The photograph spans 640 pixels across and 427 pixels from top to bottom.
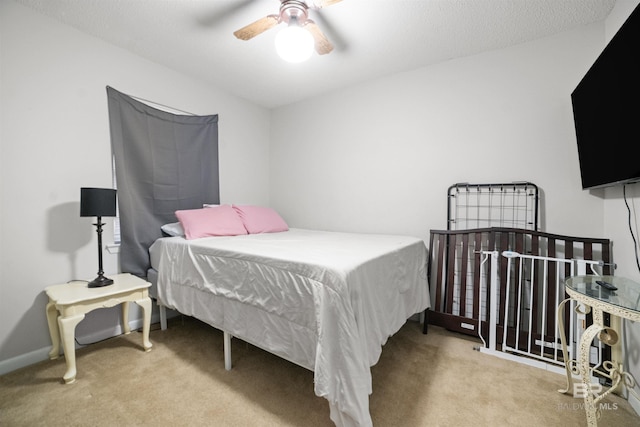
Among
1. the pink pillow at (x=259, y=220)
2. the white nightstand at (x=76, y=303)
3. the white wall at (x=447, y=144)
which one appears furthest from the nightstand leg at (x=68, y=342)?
the white wall at (x=447, y=144)

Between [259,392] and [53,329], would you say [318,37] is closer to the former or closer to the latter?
[259,392]

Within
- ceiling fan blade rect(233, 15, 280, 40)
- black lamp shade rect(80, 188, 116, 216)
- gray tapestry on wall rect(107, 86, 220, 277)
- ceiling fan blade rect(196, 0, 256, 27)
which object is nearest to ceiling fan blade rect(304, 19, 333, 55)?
ceiling fan blade rect(233, 15, 280, 40)

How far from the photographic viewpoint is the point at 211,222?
95.3 inches

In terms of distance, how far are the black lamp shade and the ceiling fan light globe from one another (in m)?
1.56

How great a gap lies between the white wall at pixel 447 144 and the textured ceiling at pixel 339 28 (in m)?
0.19

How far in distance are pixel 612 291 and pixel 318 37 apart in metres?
2.05

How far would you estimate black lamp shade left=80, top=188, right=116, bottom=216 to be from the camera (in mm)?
1808

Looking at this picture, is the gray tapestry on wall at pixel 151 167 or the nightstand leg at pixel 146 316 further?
the gray tapestry on wall at pixel 151 167

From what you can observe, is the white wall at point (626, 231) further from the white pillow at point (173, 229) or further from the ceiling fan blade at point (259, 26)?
the white pillow at point (173, 229)

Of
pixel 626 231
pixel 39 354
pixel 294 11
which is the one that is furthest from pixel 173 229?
pixel 626 231

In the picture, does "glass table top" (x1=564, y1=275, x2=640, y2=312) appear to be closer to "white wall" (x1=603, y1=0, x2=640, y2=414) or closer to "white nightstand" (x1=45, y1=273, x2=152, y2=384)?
"white wall" (x1=603, y1=0, x2=640, y2=414)

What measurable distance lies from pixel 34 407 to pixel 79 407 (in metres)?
0.23

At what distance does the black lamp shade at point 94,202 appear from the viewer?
181 cm

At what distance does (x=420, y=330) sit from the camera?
92.5 inches
